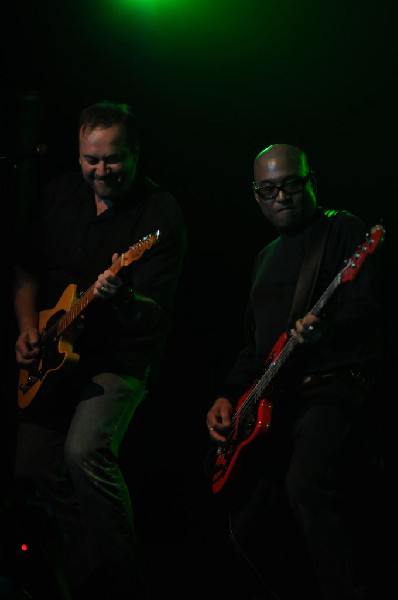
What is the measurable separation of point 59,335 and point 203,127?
2.44 metres

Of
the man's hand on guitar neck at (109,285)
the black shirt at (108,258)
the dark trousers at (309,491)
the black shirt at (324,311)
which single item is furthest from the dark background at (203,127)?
the man's hand on guitar neck at (109,285)

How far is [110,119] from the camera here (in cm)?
353

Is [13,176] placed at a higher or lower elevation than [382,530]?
higher

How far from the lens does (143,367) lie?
3.42 meters

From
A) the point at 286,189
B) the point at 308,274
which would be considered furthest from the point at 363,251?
the point at 286,189

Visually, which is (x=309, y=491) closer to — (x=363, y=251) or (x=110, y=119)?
(x=363, y=251)

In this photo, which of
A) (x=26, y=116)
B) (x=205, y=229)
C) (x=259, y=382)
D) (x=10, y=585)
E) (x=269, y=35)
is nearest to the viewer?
(x=10, y=585)

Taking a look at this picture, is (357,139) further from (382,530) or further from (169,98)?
(382,530)

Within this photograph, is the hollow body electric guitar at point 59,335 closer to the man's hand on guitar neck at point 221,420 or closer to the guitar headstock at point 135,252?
the guitar headstock at point 135,252

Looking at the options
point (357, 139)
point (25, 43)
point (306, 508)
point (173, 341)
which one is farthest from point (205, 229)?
point (306, 508)

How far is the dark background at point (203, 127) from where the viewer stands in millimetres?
4598

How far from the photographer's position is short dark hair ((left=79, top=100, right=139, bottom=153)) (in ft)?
11.5

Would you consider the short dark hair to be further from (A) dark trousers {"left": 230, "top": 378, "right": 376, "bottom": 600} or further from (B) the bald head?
(A) dark trousers {"left": 230, "top": 378, "right": 376, "bottom": 600}

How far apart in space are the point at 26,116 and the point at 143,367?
1.96 meters
